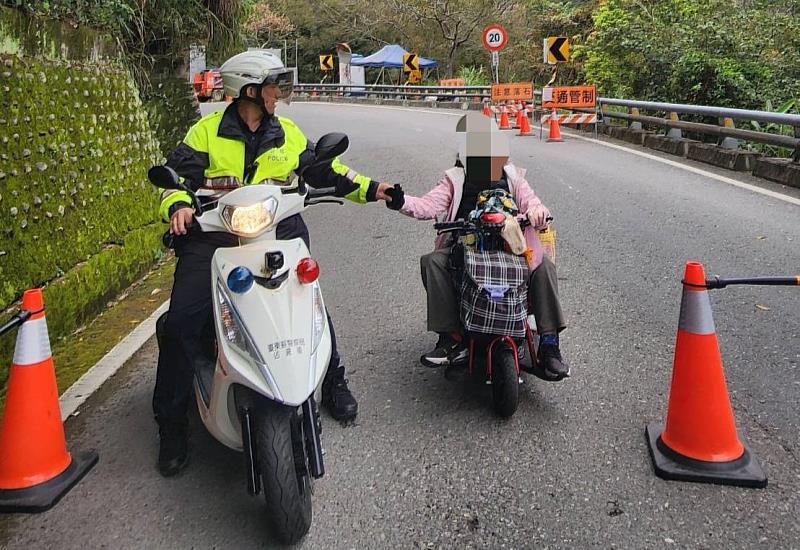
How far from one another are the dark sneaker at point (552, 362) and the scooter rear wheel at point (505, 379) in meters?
0.24

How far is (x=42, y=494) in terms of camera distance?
10.9 feet

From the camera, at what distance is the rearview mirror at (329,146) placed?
3.33 m

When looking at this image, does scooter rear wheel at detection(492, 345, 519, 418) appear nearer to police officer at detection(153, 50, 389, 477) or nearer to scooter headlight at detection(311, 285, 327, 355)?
scooter headlight at detection(311, 285, 327, 355)

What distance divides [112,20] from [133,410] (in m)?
4.58

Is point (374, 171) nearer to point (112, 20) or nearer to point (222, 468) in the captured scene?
point (112, 20)

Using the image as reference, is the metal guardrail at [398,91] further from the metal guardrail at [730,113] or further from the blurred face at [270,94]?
the blurred face at [270,94]

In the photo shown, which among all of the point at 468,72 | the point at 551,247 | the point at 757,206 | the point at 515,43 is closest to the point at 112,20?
the point at 551,247

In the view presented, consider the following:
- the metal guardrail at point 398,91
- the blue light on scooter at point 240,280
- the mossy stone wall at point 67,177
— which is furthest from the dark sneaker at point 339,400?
the metal guardrail at point 398,91

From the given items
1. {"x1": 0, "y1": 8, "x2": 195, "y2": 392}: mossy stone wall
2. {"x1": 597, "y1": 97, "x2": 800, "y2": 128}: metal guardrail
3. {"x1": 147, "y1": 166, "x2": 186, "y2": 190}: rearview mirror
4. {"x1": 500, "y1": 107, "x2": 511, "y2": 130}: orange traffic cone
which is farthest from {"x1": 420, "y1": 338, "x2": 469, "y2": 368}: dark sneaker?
{"x1": 500, "y1": 107, "x2": 511, "y2": 130}: orange traffic cone

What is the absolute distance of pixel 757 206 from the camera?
29.0 feet

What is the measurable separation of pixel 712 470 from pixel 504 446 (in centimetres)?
93

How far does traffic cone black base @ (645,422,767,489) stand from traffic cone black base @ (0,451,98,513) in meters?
2.63

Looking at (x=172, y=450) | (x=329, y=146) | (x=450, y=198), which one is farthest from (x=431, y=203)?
(x=172, y=450)

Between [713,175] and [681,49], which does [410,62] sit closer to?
[681,49]
